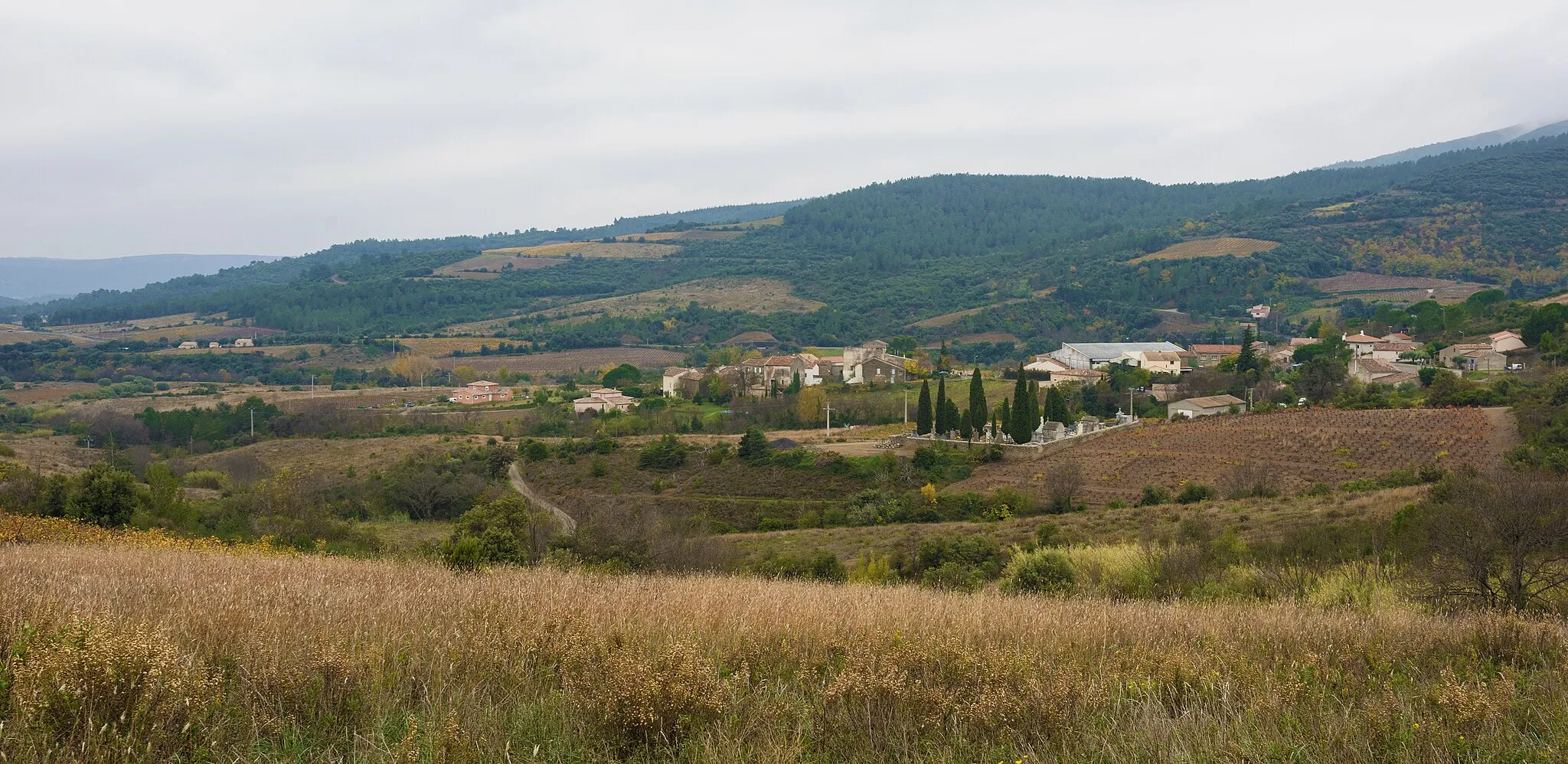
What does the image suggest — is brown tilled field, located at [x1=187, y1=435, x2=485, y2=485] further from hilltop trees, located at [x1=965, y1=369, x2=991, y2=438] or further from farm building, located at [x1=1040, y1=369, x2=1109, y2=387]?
farm building, located at [x1=1040, y1=369, x2=1109, y2=387]

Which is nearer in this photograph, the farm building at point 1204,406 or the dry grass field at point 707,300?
the farm building at point 1204,406

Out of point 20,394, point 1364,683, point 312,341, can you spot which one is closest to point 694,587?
point 1364,683

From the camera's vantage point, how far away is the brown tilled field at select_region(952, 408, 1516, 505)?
3238cm

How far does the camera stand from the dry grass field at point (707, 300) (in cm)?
11912

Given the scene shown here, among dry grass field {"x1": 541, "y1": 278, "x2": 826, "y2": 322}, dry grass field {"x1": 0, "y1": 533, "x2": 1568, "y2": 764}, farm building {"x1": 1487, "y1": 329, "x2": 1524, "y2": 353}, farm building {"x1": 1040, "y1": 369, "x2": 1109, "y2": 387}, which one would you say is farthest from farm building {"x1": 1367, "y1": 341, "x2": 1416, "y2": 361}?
dry grass field {"x1": 541, "y1": 278, "x2": 826, "y2": 322}

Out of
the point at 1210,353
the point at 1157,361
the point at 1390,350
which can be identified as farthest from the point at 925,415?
the point at 1210,353

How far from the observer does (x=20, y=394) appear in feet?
225

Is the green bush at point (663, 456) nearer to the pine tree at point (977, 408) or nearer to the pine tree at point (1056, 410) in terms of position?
the pine tree at point (977, 408)

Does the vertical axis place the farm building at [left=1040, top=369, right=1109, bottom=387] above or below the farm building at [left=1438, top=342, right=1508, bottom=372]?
below

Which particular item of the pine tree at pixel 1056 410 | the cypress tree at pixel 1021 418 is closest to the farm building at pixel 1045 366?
the pine tree at pixel 1056 410

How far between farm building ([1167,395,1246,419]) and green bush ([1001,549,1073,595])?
112ft

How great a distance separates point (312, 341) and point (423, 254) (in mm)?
69941

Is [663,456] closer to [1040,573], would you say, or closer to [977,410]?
[977,410]

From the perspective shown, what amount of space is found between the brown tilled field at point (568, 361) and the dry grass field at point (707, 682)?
81235mm
